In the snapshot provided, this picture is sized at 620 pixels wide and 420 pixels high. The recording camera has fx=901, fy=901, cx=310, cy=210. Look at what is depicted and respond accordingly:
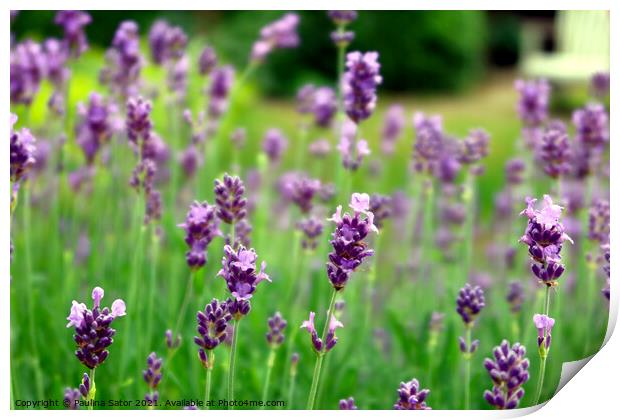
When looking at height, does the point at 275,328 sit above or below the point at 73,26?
below

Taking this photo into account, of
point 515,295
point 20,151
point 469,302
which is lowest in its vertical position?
point 515,295

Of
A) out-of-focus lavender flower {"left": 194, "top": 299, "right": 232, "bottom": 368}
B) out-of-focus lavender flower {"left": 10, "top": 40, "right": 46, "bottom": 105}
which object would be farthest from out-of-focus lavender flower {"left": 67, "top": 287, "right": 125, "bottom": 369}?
out-of-focus lavender flower {"left": 10, "top": 40, "right": 46, "bottom": 105}

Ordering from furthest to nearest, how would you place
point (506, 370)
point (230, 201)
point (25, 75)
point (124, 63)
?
point (124, 63) < point (25, 75) < point (230, 201) < point (506, 370)

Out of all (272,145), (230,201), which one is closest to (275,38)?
(272,145)

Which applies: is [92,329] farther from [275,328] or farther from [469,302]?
[469,302]
